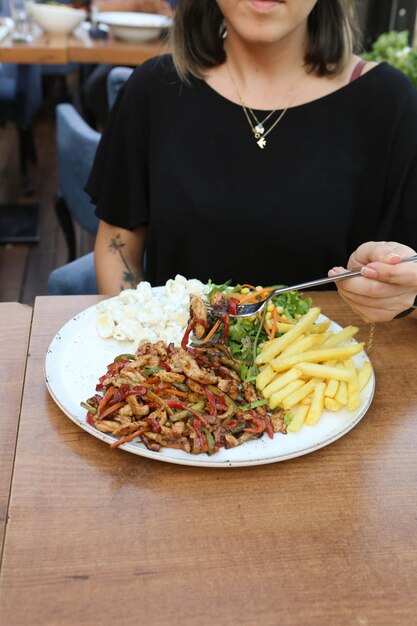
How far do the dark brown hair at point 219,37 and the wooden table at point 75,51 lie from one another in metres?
2.04

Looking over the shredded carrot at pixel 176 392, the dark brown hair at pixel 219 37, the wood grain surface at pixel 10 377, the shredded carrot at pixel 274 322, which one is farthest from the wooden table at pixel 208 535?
the dark brown hair at pixel 219 37

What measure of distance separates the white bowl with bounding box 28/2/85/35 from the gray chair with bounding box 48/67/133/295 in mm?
1775

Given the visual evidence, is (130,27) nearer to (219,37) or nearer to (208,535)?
(219,37)

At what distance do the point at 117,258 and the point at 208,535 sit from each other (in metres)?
1.09

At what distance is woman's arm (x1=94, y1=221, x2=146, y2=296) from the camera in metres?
1.91

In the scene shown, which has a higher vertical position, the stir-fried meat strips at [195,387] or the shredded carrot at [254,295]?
the shredded carrot at [254,295]

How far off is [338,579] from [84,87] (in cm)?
525

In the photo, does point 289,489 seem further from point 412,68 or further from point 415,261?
point 412,68

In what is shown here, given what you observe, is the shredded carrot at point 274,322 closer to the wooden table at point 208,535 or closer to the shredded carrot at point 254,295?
the shredded carrot at point 254,295

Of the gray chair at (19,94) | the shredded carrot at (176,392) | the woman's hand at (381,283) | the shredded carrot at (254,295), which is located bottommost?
the gray chair at (19,94)

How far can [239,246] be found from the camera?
1.79 metres

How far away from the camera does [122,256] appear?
6.31ft

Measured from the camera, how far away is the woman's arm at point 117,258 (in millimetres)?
A: 1905

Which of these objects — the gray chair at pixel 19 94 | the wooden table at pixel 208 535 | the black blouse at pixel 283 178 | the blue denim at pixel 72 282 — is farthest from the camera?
the gray chair at pixel 19 94
